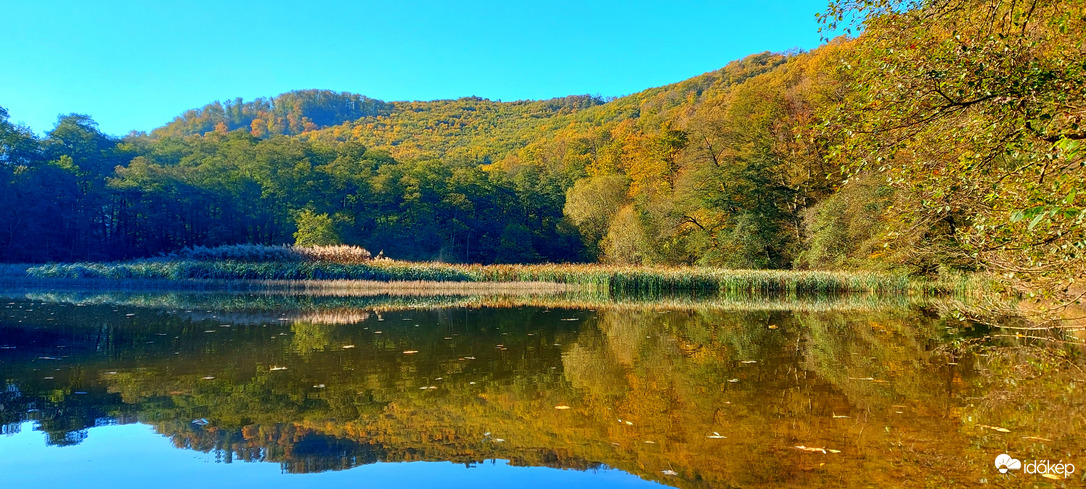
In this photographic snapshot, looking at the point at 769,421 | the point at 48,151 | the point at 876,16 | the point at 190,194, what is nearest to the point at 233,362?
the point at 769,421

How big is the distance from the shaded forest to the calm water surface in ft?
5.12

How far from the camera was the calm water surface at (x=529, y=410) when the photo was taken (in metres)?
3.73

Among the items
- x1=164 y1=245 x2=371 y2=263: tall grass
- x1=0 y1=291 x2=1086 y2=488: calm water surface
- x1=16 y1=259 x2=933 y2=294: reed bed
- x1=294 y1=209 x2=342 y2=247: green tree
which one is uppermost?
x1=294 y1=209 x2=342 y2=247: green tree

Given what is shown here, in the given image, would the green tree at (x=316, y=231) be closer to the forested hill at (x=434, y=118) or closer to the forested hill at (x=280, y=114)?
the forested hill at (x=434, y=118)

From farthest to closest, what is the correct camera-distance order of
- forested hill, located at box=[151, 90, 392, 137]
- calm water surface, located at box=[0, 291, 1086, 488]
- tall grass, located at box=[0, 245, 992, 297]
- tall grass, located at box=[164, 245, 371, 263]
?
forested hill, located at box=[151, 90, 392, 137]
tall grass, located at box=[164, 245, 371, 263]
tall grass, located at box=[0, 245, 992, 297]
calm water surface, located at box=[0, 291, 1086, 488]

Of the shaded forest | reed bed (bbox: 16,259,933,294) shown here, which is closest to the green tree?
the shaded forest

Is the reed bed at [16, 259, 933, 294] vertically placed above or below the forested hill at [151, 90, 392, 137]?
→ below

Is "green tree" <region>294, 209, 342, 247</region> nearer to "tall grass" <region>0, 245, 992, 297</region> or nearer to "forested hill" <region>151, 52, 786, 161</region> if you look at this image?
"tall grass" <region>0, 245, 992, 297</region>

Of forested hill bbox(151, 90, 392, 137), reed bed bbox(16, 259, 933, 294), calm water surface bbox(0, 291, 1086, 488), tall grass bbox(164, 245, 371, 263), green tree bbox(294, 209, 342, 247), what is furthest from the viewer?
forested hill bbox(151, 90, 392, 137)

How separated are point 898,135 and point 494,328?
7.53m

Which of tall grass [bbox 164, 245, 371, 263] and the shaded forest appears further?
tall grass [bbox 164, 245, 371, 263]

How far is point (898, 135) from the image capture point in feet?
19.3

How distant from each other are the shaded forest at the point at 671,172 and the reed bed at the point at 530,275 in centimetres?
296

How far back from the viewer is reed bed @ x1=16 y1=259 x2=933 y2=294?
27.1 m
